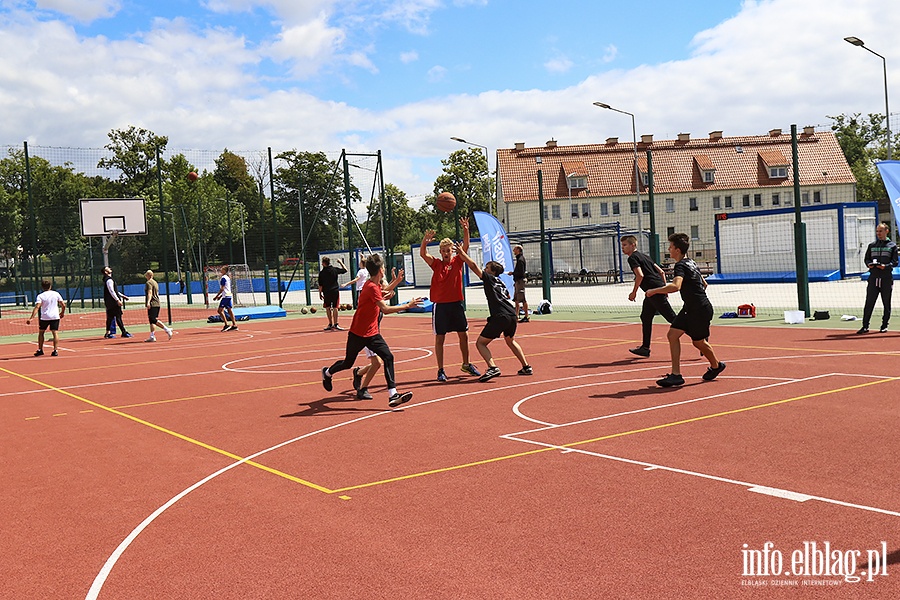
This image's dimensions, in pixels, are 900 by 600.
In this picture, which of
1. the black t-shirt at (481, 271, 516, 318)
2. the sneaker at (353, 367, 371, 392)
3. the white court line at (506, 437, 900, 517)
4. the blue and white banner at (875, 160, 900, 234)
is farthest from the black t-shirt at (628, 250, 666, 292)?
the white court line at (506, 437, 900, 517)

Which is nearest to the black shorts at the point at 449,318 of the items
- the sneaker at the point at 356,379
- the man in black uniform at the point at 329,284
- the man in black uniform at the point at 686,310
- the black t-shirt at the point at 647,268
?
the sneaker at the point at 356,379

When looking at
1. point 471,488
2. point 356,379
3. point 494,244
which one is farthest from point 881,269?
point 471,488

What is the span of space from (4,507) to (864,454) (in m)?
6.27

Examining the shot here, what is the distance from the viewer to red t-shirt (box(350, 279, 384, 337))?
986 cm

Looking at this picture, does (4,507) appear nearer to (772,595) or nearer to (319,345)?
(772,595)

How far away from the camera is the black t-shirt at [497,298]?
37.6 feet

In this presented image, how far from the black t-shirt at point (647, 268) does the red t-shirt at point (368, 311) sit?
489cm

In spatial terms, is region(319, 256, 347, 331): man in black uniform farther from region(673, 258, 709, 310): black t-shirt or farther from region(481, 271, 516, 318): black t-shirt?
region(673, 258, 709, 310): black t-shirt

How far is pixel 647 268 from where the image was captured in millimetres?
13320

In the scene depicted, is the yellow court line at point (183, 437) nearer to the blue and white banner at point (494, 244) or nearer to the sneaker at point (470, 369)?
the sneaker at point (470, 369)

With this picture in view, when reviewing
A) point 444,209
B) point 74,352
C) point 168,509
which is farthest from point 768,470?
point 74,352

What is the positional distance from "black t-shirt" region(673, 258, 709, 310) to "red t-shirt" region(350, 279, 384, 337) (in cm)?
347

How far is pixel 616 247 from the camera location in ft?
156

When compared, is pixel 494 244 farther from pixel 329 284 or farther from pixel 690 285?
A: pixel 690 285
